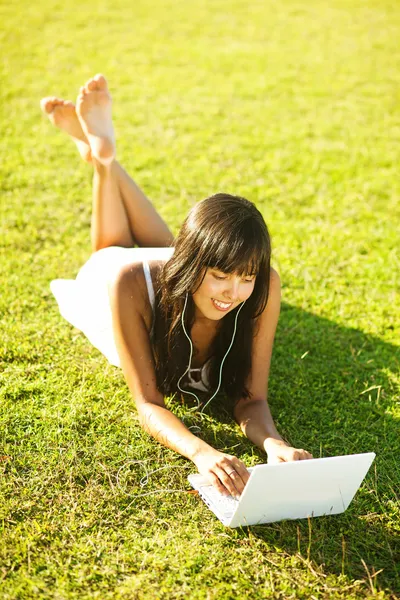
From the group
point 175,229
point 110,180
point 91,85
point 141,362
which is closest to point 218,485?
point 141,362

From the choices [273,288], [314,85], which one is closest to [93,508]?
[273,288]

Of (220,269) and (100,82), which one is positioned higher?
(100,82)

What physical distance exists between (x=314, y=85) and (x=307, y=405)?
6802 mm

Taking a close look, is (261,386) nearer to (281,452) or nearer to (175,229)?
(281,452)

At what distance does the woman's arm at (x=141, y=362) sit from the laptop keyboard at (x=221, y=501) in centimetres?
16

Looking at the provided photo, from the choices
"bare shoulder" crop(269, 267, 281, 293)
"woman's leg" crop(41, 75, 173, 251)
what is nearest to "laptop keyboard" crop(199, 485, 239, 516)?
"bare shoulder" crop(269, 267, 281, 293)

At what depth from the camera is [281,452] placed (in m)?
3.18

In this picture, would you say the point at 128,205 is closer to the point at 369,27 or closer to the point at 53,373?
the point at 53,373

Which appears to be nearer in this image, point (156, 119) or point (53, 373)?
point (53, 373)

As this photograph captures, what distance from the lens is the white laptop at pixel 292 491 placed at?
107 inches

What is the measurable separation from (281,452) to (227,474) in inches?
13.0

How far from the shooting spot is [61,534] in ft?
9.66

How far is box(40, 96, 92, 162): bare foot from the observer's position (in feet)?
16.1

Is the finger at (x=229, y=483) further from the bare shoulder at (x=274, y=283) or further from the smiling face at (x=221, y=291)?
the bare shoulder at (x=274, y=283)
